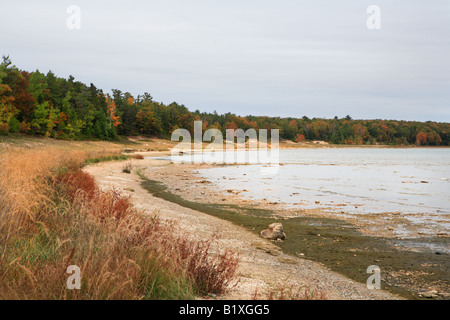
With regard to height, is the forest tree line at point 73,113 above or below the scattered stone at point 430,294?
above

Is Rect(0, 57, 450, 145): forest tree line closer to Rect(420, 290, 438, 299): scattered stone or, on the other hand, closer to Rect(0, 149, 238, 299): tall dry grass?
Rect(0, 149, 238, 299): tall dry grass

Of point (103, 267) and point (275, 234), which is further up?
point (103, 267)

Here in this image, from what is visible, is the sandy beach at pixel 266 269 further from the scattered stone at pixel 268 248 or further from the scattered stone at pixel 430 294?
the scattered stone at pixel 430 294

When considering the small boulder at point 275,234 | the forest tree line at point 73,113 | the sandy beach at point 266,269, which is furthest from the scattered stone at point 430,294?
the forest tree line at point 73,113

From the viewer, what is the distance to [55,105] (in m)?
78.4

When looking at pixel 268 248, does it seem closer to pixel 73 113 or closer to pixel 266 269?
pixel 266 269

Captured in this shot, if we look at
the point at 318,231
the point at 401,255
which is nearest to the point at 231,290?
the point at 401,255

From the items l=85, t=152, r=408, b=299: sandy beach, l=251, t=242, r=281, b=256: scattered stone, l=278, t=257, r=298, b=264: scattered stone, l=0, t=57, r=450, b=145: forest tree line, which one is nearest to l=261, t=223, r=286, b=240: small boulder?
l=85, t=152, r=408, b=299: sandy beach

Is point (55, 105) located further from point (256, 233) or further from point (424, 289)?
point (424, 289)

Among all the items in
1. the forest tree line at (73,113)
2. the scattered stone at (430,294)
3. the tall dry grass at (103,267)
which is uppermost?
the forest tree line at (73,113)

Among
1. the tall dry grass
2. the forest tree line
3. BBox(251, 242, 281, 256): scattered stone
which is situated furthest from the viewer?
the forest tree line

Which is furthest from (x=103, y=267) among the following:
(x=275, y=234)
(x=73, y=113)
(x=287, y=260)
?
(x=73, y=113)

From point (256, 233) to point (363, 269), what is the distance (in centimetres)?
459
